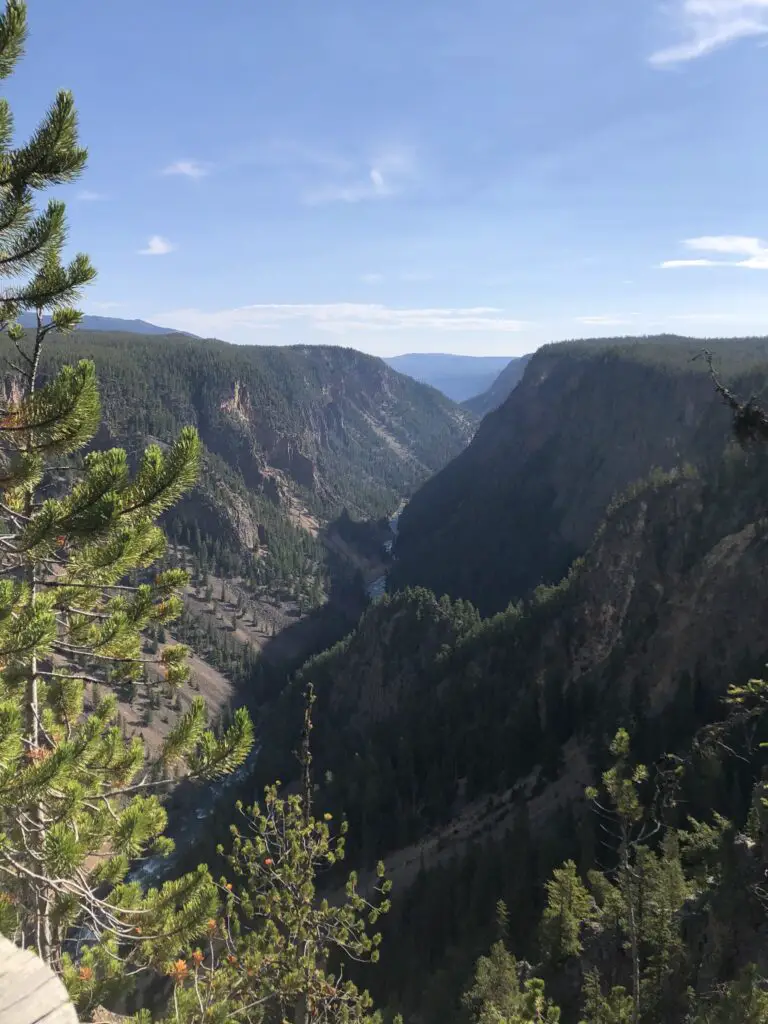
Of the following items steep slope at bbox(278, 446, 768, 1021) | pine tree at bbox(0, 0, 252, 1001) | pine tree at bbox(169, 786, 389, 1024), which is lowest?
steep slope at bbox(278, 446, 768, 1021)

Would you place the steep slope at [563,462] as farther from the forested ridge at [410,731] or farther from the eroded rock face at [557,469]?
the forested ridge at [410,731]

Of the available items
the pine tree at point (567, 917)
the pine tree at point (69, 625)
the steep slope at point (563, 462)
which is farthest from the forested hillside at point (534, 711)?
the steep slope at point (563, 462)

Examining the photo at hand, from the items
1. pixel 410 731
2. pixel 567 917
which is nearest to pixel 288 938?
pixel 567 917

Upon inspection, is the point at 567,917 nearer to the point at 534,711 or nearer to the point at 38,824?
the point at 38,824

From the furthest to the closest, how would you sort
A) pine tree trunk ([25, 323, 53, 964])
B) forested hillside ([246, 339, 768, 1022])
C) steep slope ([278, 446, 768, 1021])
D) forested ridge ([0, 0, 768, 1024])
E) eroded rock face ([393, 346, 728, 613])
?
eroded rock face ([393, 346, 728, 613])
steep slope ([278, 446, 768, 1021])
forested hillside ([246, 339, 768, 1022])
pine tree trunk ([25, 323, 53, 964])
forested ridge ([0, 0, 768, 1024])

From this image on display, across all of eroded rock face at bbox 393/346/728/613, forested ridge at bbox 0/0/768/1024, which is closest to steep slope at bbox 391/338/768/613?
eroded rock face at bbox 393/346/728/613

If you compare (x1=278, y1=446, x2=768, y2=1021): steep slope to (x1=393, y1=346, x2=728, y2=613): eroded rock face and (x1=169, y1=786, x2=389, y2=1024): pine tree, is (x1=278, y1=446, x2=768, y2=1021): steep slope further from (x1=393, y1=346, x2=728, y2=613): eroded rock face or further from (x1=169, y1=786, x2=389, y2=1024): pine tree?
(x1=393, y1=346, x2=728, y2=613): eroded rock face

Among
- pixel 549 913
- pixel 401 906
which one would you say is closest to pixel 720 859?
pixel 549 913
